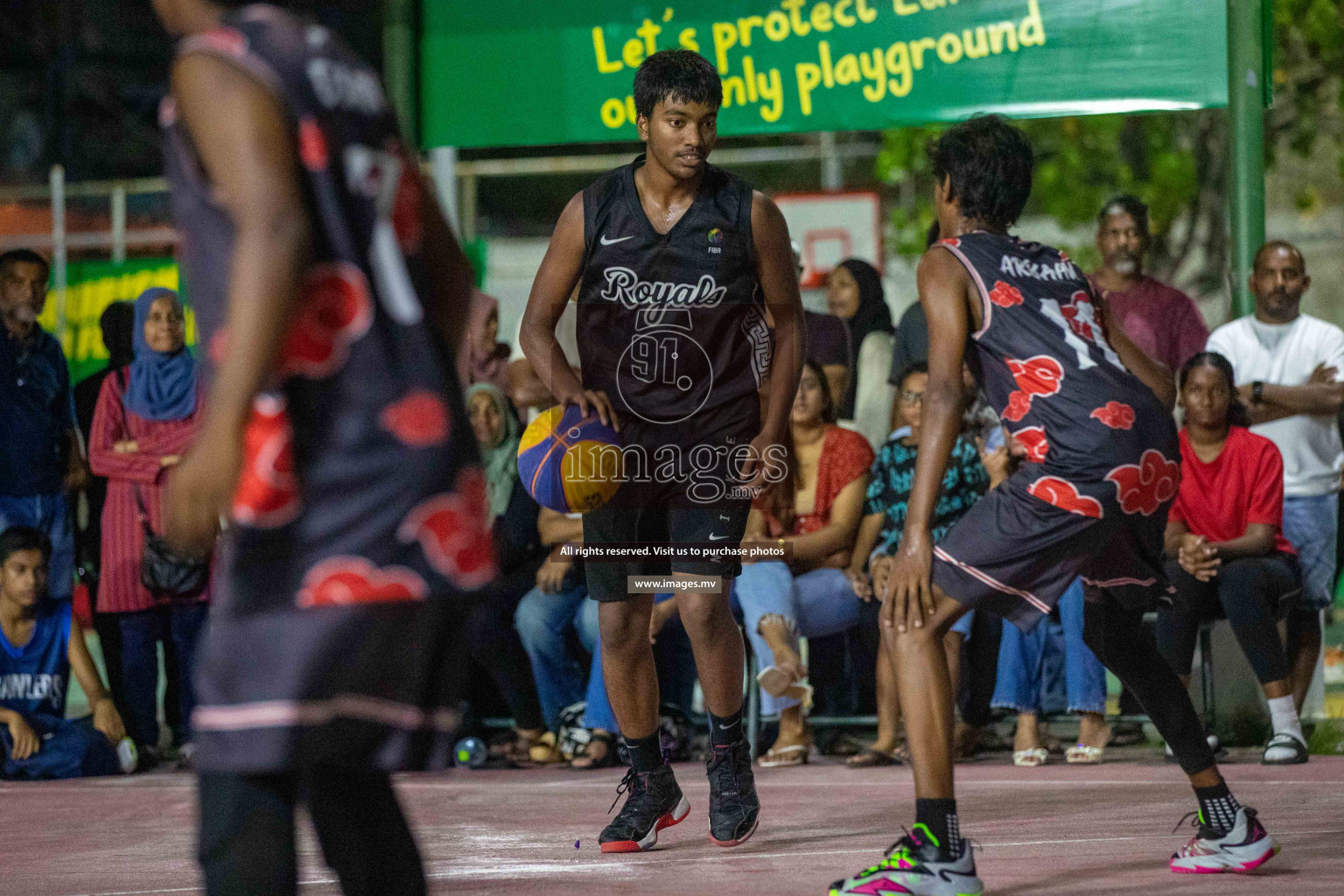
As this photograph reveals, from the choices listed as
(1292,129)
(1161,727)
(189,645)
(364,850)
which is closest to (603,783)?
(189,645)

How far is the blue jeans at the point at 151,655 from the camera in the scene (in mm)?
7770

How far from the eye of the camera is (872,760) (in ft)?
23.2

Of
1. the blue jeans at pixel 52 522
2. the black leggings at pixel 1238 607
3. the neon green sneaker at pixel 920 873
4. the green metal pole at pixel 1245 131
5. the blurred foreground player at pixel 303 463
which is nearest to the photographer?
the blurred foreground player at pixel 303 463

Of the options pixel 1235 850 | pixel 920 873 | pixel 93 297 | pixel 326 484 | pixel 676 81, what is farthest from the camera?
pixel 93 297

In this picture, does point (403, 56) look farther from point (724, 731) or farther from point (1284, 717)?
point (1284, 717)

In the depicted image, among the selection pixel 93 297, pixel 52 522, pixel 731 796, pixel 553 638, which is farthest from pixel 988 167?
pixel 93 297

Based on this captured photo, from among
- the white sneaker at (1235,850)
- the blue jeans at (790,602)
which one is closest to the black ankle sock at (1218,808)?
the white sneaker at (1235,850)

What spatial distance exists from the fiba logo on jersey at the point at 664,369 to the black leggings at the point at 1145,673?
140 cm

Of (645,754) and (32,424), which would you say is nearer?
(645,754)

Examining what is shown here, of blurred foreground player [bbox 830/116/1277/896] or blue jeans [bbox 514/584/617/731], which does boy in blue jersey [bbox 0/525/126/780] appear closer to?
blue jeans [bbox 514/584/617/731]

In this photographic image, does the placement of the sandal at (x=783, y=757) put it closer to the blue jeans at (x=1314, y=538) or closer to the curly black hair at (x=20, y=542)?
the blue jeans at (x=1314, y=538)

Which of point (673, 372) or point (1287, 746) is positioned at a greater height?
point (673, 372)

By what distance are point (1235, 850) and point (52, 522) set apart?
5.78 meters

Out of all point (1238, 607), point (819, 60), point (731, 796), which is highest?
point (819, 60)
